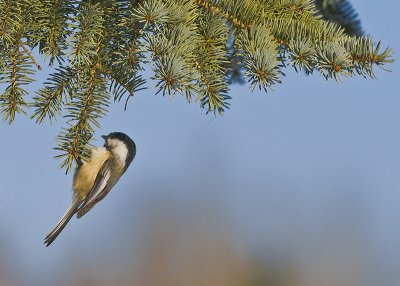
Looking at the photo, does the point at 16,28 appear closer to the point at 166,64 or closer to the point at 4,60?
the point at 4,60

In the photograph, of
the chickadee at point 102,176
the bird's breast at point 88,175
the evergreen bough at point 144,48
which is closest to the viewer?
the evergreen bough at point 144,48

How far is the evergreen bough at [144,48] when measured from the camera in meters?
1.75

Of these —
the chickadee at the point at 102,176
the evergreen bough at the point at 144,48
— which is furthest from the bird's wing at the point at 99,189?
the evergreen bough at the point at 144,48

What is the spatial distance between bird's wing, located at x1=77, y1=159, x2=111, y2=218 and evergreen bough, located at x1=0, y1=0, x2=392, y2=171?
2.68 feet

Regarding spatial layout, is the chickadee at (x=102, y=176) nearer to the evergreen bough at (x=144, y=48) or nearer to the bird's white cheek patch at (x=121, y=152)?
the bird's white cheek patch at (x=121, y=152)

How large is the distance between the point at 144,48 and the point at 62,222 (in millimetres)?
1154

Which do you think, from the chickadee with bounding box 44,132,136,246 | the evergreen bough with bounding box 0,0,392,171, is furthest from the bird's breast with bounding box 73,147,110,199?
the evergreen bough with bounding box 0,0,392,171

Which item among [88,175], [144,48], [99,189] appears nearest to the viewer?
[144,48]

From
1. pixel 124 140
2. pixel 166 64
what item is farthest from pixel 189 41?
pixel 124 140

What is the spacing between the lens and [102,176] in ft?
8.87

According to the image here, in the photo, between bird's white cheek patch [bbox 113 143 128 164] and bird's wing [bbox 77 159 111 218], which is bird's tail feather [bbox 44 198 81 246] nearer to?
bird's wing [bbox 77 159 111 218]

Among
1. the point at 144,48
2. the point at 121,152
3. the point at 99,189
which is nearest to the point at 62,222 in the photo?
Result: the point at 99,189

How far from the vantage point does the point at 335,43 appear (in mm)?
1794

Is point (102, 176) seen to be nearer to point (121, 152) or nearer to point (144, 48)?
point (121, 152)
